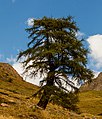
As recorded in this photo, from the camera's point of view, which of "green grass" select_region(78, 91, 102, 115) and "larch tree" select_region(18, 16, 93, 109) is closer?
"larch tree" select_region(18, 16, 93, 109)

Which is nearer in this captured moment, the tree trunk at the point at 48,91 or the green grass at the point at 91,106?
the tree trunk at the point at 48,91

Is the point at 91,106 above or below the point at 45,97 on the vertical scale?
above

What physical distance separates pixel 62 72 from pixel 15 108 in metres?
6.85

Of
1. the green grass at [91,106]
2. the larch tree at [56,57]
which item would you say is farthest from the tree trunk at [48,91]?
the green grass at [91,106]

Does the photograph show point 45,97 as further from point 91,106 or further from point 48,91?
point 91,106

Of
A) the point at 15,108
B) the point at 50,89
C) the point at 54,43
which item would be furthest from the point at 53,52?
the point at 15,108

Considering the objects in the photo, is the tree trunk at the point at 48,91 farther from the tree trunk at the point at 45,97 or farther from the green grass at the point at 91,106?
the green grass at the point at 91,106

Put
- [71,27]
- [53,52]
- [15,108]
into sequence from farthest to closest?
[71,27]
[53,52]
[15,108]

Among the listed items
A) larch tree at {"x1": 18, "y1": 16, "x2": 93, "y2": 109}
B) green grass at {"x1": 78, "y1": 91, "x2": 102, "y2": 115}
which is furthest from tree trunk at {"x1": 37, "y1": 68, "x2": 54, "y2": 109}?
green grass at {"x1": 78, "y1": 91, "x2": 102, "y2": 115}

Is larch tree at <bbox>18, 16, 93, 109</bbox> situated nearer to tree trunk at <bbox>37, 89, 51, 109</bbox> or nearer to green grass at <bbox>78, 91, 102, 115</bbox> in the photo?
tree trunk at <bbox>37, 89, 51, 109</bbox>

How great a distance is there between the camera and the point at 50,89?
38.2 metres

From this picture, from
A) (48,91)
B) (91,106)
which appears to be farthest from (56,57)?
(91,106)

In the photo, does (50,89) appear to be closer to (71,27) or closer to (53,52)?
(53,52)

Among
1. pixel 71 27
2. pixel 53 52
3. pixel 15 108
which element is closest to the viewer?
pixel 15 108
